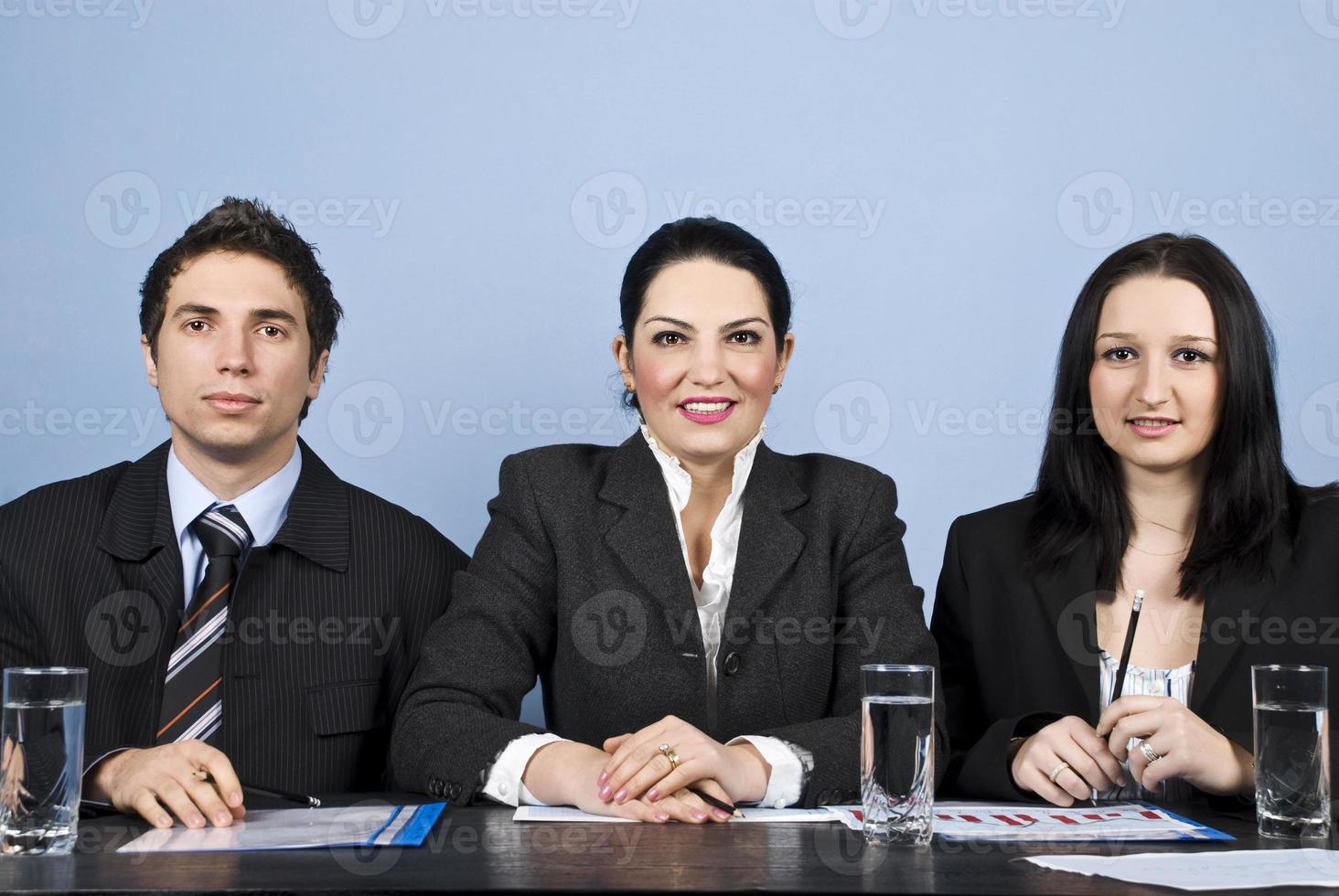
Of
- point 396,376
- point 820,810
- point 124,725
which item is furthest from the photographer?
point 396,376

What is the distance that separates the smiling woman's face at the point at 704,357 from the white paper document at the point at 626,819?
72 centimetres

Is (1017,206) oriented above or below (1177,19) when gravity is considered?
below

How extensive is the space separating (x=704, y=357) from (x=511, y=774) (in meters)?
0.80

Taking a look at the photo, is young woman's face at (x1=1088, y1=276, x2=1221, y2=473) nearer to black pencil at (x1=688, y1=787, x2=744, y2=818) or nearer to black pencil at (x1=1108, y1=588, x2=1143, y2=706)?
black pencil at (x1=1108, y1=588, x2=1143, y2=706)

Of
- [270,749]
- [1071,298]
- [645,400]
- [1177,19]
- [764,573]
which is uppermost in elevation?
[1177,19]

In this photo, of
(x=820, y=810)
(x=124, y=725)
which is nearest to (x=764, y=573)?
(x=820, y=810)

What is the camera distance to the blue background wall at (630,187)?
10.7 ft

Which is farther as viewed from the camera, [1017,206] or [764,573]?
[1017,206]

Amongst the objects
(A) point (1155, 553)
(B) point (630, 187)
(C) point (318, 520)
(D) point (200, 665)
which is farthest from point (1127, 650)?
(B) point (630, 187)

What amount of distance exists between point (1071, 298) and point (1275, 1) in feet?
2.96

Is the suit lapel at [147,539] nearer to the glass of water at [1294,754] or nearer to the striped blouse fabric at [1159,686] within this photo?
the striped blouse fabric at [1159,686]

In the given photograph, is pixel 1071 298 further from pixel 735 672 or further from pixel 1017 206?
pixel 735 672

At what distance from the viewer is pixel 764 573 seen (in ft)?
7.28

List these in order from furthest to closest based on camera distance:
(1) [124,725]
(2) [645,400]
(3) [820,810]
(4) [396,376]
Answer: (4) [396,376]
(2) [645,400]
(1) [124,725]
(3) [820,810]
